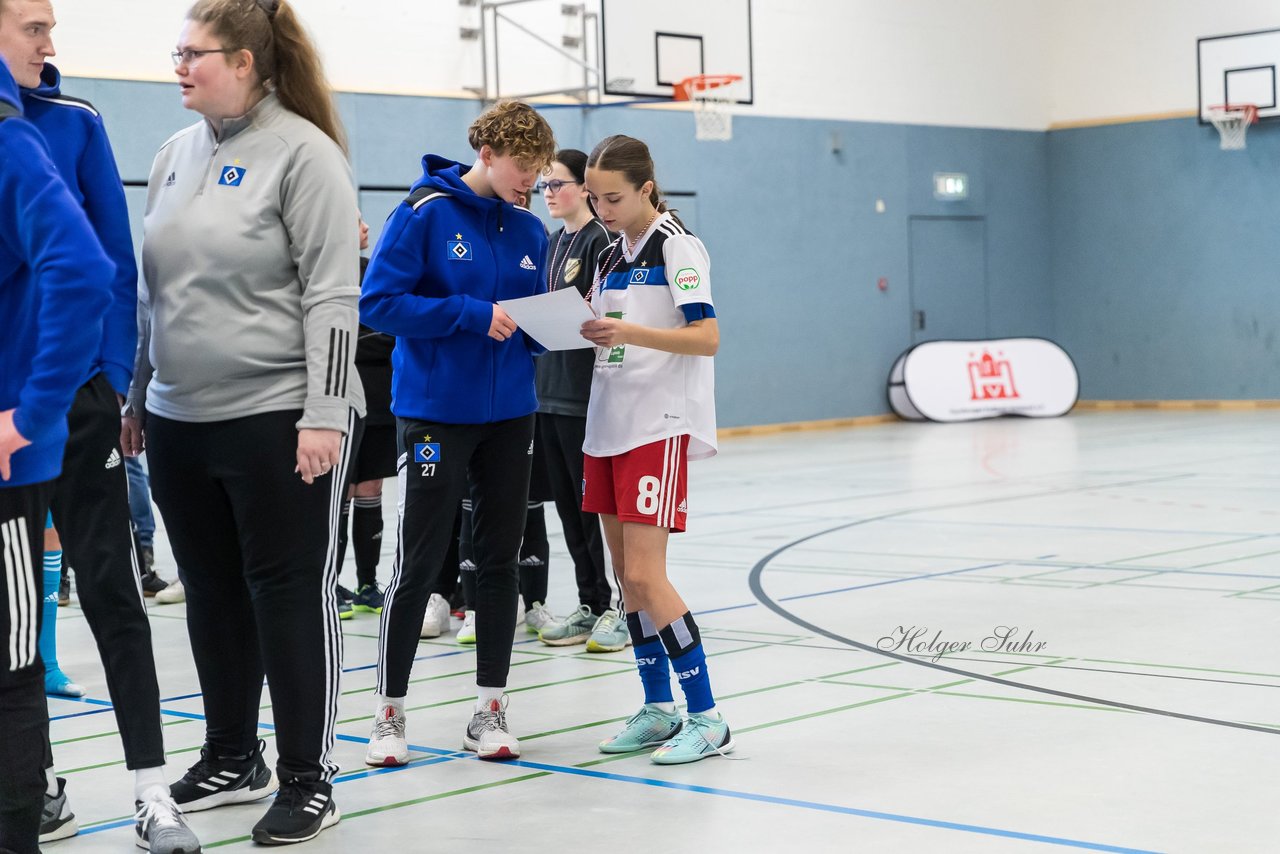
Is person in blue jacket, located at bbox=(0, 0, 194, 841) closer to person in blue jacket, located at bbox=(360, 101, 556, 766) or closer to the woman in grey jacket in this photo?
the woman in grey jacket

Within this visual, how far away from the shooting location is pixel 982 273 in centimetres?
1912

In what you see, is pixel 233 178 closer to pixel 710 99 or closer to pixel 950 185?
pixel 710 99

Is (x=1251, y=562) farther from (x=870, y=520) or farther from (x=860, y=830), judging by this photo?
(x=860, y=830)

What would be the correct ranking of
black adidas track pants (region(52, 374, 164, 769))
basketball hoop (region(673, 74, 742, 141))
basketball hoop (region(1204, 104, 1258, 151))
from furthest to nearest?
Result: basketball hoop (region(1204, 104, 1258, 151)), basketball hoop (region(673, 74, 742, 141)), black adidas track pants (region(52, 374, 164, 769))

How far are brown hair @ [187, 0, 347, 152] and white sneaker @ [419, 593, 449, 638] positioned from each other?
2619 mm

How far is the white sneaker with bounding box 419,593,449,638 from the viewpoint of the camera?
5.54 m

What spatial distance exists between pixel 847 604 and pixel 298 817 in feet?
10.3

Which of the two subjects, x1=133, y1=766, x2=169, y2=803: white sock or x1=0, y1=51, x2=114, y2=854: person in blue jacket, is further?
x1=133, y1=766, x2=169, y2=803: white sock

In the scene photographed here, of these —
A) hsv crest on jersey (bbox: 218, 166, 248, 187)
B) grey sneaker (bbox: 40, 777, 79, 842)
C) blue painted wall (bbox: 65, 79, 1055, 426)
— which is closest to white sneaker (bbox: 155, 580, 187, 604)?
grey sneaker (bbox: 40, 777, 79, 842)

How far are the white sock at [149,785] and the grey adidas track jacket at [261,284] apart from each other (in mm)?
686

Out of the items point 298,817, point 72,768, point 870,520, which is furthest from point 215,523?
point 870,520

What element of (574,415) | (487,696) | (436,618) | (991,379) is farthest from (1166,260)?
(487,696)

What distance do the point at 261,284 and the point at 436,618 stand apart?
106 inches

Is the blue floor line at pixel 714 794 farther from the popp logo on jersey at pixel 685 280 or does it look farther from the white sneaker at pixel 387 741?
the popp logo on jersey at pixel 685 280
